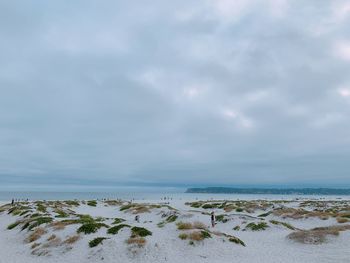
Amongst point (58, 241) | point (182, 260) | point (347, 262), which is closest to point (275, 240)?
point (347, 262)

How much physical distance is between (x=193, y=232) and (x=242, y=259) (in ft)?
19.9

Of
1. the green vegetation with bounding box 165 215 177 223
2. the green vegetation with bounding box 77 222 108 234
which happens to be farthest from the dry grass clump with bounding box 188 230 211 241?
the green vegetation with bounding box 165 215 177 223

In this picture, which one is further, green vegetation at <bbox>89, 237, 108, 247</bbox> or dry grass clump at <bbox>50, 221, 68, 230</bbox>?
dry grass clump at <bbox>50, 221, 68, 230</bbox>

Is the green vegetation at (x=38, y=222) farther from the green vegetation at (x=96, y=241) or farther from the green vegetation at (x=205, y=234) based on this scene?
the green vegetation at (x=205, y=234)

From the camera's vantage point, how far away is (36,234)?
119ft

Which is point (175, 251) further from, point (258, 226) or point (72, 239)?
point (258, 226)

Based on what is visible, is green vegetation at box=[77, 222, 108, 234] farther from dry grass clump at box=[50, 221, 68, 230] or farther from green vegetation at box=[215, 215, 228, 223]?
green vegetation at box=[215, 215, 228, 223]

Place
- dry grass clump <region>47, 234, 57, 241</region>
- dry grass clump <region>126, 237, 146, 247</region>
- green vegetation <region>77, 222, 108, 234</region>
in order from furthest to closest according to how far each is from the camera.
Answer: green vegetation <region>77, 222, 108, 234</region> → dry grass clump <region>47, 234, 57, 241</region> → dry grass clump <region>126, 237, 146, 247</region>

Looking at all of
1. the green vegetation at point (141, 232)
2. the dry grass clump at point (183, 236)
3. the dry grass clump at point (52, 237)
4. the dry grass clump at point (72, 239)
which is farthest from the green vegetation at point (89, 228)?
the dry grass clump at point (183, 236)

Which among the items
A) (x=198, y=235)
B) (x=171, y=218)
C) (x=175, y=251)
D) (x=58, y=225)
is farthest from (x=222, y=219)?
(x=175, y=251)

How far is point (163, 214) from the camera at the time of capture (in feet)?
193

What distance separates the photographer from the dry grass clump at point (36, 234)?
35.5 meters

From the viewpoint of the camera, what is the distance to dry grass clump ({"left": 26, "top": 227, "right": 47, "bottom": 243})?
35.5m

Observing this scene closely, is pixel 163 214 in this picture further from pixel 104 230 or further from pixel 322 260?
pixel 322 260
